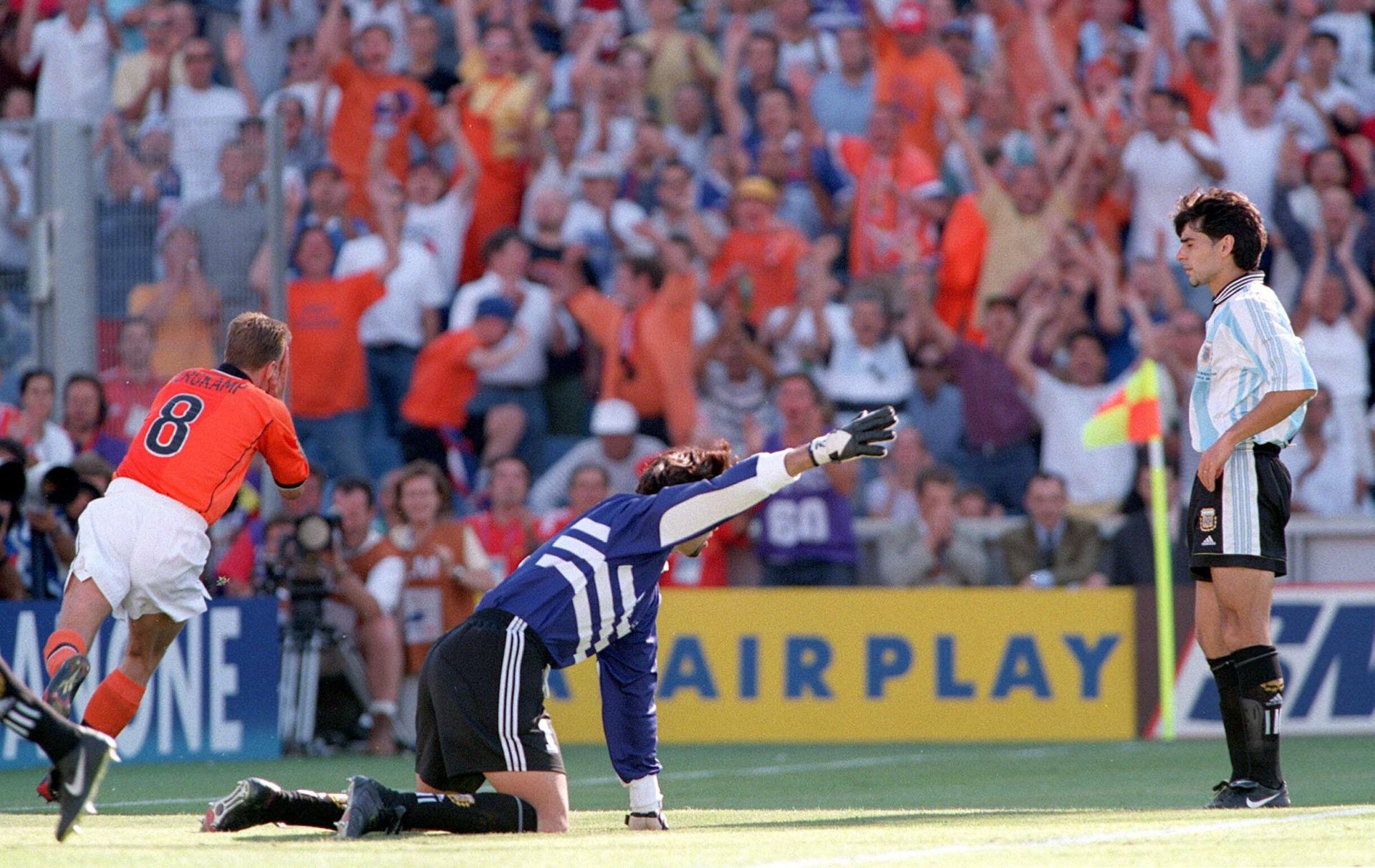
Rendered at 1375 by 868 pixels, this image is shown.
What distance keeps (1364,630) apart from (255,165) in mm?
7339

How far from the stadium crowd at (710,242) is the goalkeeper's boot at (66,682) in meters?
4.86

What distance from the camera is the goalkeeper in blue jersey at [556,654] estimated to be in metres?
6.08

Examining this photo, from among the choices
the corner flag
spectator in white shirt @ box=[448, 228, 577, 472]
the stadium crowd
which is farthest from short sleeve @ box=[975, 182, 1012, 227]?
spectator in white shirt @ box=[448, 228, 577, 472]

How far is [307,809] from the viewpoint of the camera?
235 inches

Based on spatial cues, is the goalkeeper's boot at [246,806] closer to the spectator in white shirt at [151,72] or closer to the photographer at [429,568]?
the photographer at [429,568]

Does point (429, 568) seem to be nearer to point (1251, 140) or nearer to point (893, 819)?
point (893, 819)

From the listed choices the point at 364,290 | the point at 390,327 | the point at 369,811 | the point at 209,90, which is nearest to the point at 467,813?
the point at 369,811

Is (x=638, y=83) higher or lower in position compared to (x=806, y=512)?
higher

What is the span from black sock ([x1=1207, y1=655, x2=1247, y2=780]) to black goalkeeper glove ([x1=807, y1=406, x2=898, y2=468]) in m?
1.84

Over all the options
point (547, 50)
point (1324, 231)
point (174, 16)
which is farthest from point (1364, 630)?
point (174, 16)

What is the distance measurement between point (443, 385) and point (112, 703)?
663cm

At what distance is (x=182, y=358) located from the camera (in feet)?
38.7

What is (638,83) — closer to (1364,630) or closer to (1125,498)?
(1125,498)

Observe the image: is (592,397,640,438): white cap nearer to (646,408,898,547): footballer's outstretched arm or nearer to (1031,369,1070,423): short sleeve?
(1031,369,1070,423): short sleeve
